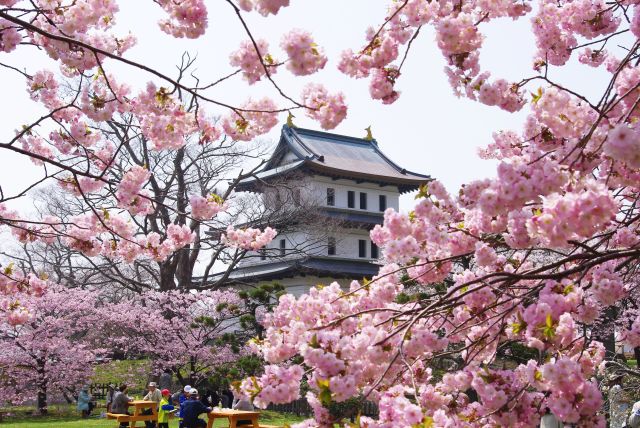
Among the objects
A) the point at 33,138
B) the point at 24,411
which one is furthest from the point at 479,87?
the point at 24,411

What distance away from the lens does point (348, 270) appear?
2952cm

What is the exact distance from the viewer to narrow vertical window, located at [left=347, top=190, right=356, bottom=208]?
32625 mm

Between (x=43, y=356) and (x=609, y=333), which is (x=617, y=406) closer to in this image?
(x=609, y=333)

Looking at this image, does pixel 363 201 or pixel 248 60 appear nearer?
pixel 248 60

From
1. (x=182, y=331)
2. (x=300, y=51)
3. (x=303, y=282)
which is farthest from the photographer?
(x=303, y=282)

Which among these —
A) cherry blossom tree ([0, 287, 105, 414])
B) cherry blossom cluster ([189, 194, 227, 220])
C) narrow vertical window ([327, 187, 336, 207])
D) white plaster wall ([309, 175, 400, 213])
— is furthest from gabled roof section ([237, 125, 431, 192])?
cherry blossom cluster ([189, 194, 227, 220])

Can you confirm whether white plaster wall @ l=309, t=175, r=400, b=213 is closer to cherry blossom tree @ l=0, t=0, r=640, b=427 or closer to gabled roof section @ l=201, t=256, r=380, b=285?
gabled roof section @ l=201, t=256, r=380, b=285

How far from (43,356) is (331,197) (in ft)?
47.1

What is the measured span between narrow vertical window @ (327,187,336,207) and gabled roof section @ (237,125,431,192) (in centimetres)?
72

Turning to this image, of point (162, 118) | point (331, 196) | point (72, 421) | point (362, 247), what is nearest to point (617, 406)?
point (162, 118)

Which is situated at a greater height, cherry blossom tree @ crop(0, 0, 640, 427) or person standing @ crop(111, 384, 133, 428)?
cherry blossom tree @ crop(0, 0, 640, 427)

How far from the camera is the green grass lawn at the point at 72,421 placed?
16.9 metres

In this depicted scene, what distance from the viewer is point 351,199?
32750 millimetres

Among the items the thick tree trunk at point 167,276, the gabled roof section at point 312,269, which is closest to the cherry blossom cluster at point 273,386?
the thick tree trunk at point 167,276
